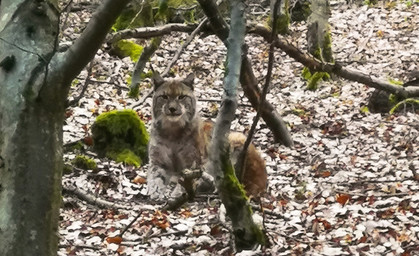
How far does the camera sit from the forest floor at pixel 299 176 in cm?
677

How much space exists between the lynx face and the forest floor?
3.36ft

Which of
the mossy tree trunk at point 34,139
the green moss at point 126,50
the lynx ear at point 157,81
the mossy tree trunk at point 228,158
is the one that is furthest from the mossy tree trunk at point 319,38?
the mossy tree trunk at point 34,139

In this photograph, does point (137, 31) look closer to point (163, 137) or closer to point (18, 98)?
point (163, 137)

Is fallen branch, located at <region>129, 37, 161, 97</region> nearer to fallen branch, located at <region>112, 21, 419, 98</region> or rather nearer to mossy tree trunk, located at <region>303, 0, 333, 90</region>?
fallen branch, located at <region>112, 21, 419, 98</region>

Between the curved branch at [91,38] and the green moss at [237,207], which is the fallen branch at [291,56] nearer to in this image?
the green moss at [237,207]

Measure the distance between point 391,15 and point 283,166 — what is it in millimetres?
12182

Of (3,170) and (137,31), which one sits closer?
(3,170)

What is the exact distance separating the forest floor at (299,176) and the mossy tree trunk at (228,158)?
20cm

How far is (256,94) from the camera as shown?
11.1 m

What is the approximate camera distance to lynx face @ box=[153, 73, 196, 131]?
33.9 feet

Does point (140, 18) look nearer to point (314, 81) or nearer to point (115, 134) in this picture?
point (314, 81)

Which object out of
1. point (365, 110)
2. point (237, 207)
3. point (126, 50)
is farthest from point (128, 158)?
point (126, 50)

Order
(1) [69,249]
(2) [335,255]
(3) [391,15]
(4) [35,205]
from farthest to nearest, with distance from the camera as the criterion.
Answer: (3) [391,15] → (1) [69,249] → (2) [335,255] → (4) [35,205]

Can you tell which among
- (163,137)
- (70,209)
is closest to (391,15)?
(163,137)
